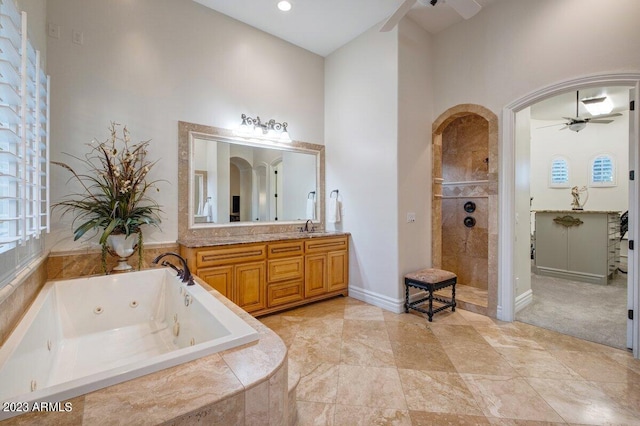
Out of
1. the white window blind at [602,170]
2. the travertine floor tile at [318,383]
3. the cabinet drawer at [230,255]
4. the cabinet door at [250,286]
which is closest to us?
the travertine floor tile at [318,383]

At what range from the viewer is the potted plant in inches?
101

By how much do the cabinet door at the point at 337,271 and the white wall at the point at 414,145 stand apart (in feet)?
2.65

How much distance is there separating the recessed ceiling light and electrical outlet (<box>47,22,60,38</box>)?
6.83ft

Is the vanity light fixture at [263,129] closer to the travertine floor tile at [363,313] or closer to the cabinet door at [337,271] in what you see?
the cabinet door at [337,271]

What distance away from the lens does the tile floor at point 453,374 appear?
1737 millimetres

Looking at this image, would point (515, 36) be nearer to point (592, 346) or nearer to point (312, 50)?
point (312, 50)

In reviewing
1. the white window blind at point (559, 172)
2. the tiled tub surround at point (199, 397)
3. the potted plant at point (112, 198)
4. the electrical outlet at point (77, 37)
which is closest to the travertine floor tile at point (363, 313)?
the tiled tub surround at point (199, 397)

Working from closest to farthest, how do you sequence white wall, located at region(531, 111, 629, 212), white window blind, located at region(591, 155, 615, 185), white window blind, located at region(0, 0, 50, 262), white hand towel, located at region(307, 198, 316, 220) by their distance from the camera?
white window blind, located at region(0, 0, 50, 262), white hand towel, located at region(307, 198, 316, 220), white wall, located at region(531, 111, 629, 212), white window blind, located at region(591, 155, 615, 185)

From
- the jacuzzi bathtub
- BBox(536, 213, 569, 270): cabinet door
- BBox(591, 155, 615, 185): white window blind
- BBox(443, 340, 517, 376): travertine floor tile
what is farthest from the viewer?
BBox(591, 155, 615, 185): white window blind

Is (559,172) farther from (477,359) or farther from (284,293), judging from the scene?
(284,293)

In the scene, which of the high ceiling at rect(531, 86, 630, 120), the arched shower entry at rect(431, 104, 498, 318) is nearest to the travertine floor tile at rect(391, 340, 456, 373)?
the arched shower entry at rect(431, 104, 498, 318)

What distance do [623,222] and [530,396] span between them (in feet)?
17.9

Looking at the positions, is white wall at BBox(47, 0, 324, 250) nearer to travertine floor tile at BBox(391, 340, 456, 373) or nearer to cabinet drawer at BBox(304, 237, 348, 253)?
cabinet drawer at BBox(304, 237, 348, 253)

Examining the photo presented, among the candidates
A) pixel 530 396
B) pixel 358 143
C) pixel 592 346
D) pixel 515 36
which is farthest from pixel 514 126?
pixel 530 396
